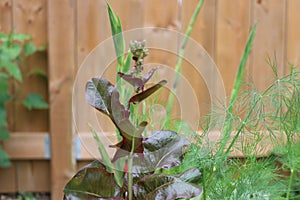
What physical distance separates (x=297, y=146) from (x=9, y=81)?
1.56 m

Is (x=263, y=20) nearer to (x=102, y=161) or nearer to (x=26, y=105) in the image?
(x=26, y=105)

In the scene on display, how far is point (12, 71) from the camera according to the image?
6.06 ft

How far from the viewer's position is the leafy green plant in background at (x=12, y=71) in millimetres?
1847

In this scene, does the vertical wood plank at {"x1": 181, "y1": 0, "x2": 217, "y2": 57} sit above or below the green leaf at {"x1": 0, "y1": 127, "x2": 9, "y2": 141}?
above

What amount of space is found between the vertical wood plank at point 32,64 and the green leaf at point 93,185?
152 cm

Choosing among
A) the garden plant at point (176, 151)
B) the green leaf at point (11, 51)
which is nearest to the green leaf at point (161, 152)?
the garden plant at point (176, 151)

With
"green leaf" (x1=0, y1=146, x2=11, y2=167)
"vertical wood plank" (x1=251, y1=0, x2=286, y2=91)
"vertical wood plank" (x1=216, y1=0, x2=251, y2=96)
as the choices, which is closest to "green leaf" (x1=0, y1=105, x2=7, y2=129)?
"green leaf" (x1=0, y1=146, x2=11, y2=167)

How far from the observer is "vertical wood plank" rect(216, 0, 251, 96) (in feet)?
6.56

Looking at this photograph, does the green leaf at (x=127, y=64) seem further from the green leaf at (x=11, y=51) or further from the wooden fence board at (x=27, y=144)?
the wooden fence board at (x=27, y=144)

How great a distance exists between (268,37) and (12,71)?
1077 millimetres

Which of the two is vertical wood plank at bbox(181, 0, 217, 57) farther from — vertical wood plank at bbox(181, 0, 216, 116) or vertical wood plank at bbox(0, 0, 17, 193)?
vertical wood plank at bbox(0, 0, 17, 193)

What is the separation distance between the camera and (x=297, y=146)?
2.25 ft

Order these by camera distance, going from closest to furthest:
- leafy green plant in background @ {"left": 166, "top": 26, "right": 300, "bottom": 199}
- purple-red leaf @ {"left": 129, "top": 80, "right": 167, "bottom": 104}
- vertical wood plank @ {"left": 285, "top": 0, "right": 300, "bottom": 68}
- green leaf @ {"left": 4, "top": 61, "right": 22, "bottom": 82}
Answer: purple-red leaf @ {"left": 129, "top": 80, "right": 167, "bottom": 104} < leafy green plant in background @ {"left": 166, "top": 26, "right": 300, "bottom": 199} < green leaf @ {"left": 4, "top": 61, "right": 22, "bottom": 82} < vertical wood plank @ {"left": 285, "top": 0, "right": 300, "bottom": 68}

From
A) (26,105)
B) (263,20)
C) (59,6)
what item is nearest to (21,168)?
(26,105)
